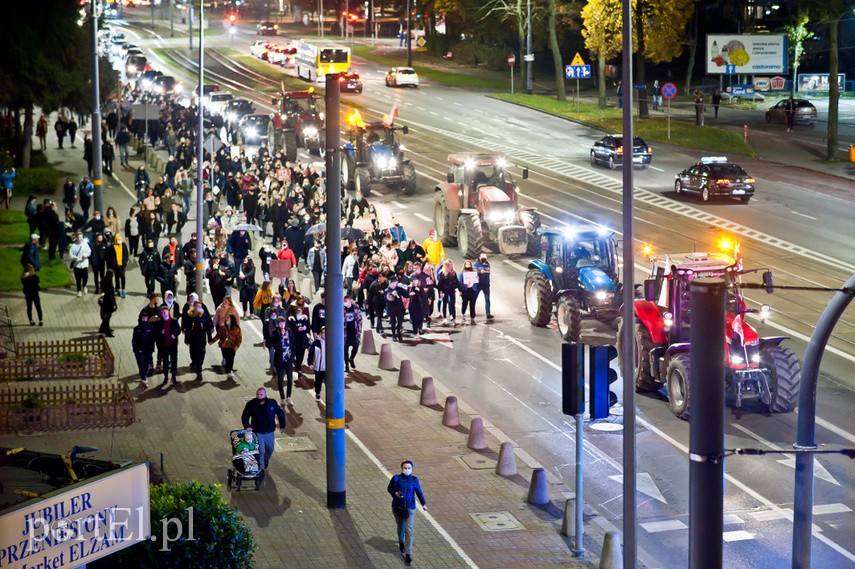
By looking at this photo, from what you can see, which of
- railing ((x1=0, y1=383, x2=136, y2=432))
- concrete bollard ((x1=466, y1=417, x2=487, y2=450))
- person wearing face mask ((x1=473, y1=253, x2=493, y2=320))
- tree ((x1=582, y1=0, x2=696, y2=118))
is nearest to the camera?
concrete bollard ((x1=466, y1=417, x2=487, y2=450))

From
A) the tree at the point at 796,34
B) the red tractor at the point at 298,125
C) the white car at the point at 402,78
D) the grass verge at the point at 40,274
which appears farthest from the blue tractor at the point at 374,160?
the tree at the point at 796,34

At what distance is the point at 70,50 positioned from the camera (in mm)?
52281

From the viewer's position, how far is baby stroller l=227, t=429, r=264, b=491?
19969mm

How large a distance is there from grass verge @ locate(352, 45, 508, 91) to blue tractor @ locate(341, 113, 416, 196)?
41.0 meters

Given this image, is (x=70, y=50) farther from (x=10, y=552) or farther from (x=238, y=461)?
(x=10, y=552)

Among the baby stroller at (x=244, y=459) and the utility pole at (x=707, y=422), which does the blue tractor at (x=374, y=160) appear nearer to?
the baby stroller at (x=244, y=459)

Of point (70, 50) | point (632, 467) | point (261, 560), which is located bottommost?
point (261, 560)

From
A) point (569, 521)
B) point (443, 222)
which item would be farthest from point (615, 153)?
point (569, 521)

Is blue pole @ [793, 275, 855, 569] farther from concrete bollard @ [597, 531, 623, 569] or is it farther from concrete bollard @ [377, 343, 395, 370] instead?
concrete bollard @ [377, 343, 395, 370]

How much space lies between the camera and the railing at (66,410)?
22688 millimetres

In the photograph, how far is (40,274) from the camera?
3447cm

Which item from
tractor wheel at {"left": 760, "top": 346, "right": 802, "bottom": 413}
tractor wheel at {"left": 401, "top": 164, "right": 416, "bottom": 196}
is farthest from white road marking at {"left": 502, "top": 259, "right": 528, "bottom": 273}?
tractor wheel at {"left": 760, "top": 346, "right": 802, "bottom": 413}

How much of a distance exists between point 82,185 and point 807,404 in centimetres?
3219

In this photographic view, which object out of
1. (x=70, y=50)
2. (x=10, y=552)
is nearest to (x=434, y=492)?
(x=10, y=552)
